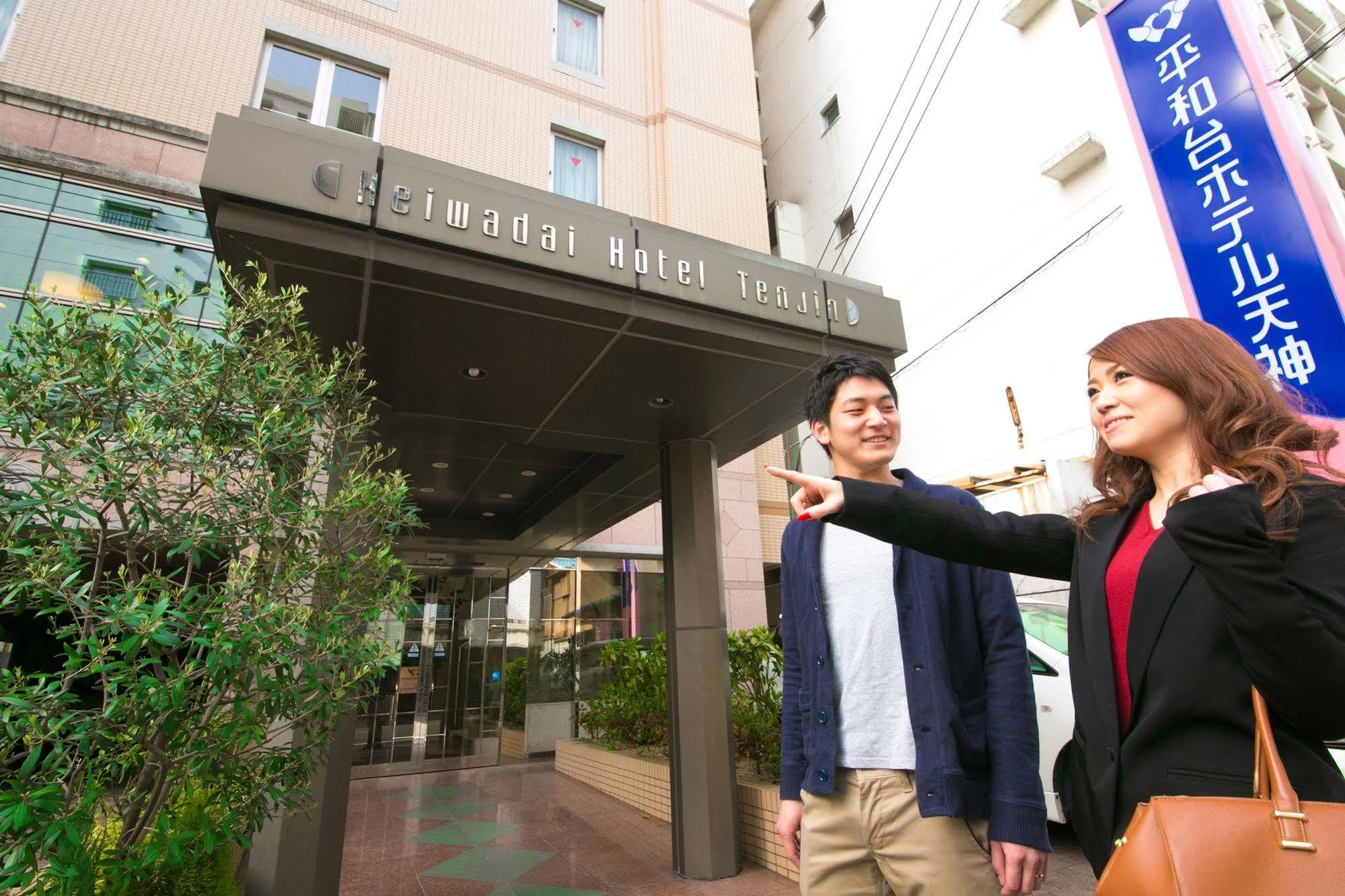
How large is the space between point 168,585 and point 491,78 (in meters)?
9.87

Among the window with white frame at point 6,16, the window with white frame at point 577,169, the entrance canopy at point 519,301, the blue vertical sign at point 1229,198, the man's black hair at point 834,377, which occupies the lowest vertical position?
the man's black hair at point 834,377

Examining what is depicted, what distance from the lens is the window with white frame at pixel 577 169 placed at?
10.7m

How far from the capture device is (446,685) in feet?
38.7

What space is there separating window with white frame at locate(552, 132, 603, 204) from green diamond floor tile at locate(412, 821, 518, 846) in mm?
8540

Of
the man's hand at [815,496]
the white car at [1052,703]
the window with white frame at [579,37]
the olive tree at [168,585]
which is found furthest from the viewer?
the window with white frame at [579,37]

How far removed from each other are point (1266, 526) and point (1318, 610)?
132 millimetres

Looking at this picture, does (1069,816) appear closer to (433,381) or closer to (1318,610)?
(1318,610)

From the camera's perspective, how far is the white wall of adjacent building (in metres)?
10.8

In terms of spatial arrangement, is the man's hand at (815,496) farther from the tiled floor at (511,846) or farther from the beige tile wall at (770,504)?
the beige tile wall at (770,504)

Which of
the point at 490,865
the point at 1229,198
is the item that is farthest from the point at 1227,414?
the point at 1229,198

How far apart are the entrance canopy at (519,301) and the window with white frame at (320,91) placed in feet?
18.0

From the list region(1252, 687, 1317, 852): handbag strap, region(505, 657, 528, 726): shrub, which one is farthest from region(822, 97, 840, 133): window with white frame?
region(1252, 687, 1317, 852): handbag strap

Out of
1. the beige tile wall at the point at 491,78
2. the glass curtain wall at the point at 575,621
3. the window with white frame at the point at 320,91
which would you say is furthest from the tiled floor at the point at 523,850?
the window with white frame at the point at 320,91

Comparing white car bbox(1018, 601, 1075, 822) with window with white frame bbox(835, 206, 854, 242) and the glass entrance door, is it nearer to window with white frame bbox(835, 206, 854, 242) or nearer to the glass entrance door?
the glass entrance door
